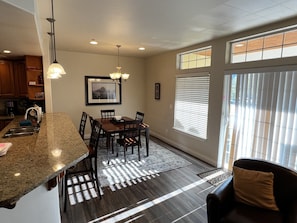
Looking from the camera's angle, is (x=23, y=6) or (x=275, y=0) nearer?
(x=23, y=6)

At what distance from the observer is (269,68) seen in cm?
299

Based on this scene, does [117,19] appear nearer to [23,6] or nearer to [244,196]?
[23,6]

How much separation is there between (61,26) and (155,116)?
4044 millimetres

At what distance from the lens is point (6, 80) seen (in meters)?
4.53

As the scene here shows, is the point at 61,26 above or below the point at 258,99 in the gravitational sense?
above

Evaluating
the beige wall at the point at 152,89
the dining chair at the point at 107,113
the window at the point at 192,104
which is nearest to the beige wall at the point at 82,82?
the beige wall at the point at 152,89

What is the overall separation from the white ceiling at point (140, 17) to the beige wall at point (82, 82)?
1833mm

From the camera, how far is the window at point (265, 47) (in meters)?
2.83

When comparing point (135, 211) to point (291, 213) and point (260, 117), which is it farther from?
point (260, 117)

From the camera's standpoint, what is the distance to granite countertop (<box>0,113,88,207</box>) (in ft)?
3.50

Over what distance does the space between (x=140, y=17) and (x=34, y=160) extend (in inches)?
93.1

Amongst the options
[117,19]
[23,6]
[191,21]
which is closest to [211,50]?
[191,21]

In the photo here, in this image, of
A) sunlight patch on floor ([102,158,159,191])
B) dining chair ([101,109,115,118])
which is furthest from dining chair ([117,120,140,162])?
dining chair ([101,109,115,118])

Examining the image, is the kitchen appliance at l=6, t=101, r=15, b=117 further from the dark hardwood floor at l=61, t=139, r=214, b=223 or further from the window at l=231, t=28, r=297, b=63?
the window at l=231, t=28, r=297, b=63
